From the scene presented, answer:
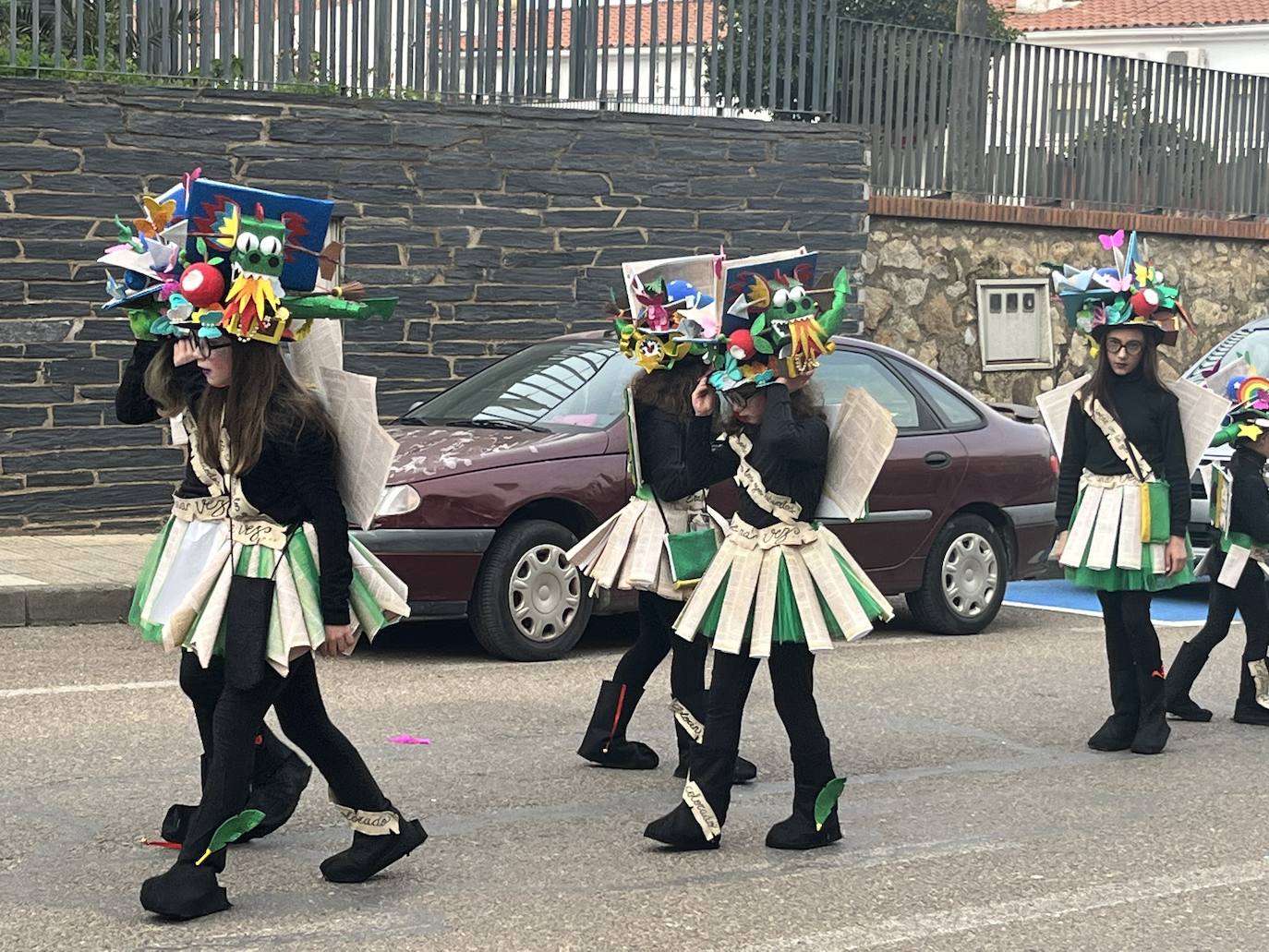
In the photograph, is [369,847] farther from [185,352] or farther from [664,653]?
[664,653]

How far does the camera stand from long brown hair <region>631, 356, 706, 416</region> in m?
6.74

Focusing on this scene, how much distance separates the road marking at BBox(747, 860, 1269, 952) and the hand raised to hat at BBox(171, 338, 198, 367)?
7.02ft

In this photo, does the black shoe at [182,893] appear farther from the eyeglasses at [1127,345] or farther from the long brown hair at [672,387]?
the eyeglasses at [1127,345]

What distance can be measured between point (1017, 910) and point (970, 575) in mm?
5619

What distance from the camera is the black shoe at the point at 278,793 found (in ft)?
19.2

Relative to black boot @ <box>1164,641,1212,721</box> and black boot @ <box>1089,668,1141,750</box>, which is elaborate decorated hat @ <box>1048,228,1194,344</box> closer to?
black boot @ <box>1089,668,1141,750</box>

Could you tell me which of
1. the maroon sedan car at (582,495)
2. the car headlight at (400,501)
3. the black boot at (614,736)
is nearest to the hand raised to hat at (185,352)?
the car headlight at (400,501)

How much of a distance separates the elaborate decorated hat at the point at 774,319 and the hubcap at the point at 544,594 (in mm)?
3332

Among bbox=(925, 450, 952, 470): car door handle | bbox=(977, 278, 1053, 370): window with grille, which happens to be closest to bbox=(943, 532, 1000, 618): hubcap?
bbox=(925, 450, 952, 470): car door handle

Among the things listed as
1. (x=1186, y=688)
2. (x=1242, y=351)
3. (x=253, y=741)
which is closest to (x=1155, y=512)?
(x=1186, y=688)

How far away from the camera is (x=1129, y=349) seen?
25.0 feet

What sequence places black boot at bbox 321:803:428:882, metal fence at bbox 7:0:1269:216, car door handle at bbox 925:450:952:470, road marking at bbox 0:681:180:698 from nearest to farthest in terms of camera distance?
black boot at bbox 321:803:428:882, road marking at bbox 0:681:180:698, car door handle at bbox 925:450:952:470, metal fence at bbox 7:0:1269:216

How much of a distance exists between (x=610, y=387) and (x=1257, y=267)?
12.5 metres

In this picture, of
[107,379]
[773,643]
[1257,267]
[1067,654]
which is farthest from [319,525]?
[1257,267]
